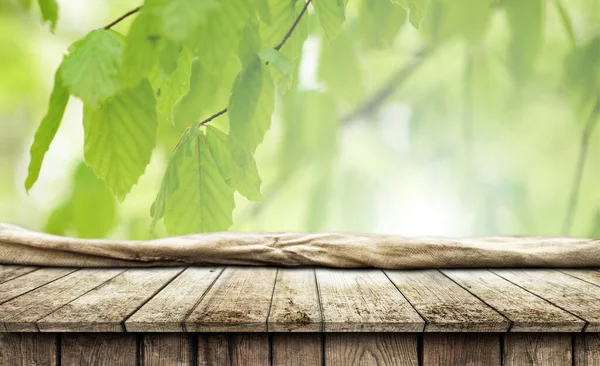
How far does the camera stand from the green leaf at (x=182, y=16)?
73cm

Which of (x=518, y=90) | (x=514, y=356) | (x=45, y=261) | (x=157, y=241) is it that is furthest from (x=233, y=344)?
(x=518, y=90)

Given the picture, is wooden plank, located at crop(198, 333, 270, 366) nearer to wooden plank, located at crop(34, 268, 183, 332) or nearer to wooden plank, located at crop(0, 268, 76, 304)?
wooden plank, located at crop(34, 268, 183, 332)

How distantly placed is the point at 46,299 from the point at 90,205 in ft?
1.85

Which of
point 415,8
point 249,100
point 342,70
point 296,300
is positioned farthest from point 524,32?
point 296,300

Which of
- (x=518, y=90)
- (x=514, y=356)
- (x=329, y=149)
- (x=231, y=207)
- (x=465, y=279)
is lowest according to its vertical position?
(x=514, y=356)

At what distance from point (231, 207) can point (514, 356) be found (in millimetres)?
744

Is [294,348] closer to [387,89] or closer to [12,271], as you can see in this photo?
[12,271]

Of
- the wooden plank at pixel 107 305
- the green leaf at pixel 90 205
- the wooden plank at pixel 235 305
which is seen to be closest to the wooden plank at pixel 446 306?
the wooden plank at pixel 235 305

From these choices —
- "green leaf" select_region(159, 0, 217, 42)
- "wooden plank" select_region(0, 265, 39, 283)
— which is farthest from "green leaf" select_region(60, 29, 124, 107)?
"wooden plank" select_region(0, 265, 39, 283)

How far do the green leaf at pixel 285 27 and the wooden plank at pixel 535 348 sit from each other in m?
0.75

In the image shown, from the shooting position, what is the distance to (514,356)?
31.9 inches

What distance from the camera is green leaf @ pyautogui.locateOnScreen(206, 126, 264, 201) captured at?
113 centimetres

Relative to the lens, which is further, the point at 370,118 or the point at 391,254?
the point at 370,118

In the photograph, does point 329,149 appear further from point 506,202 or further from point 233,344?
point 233,344
